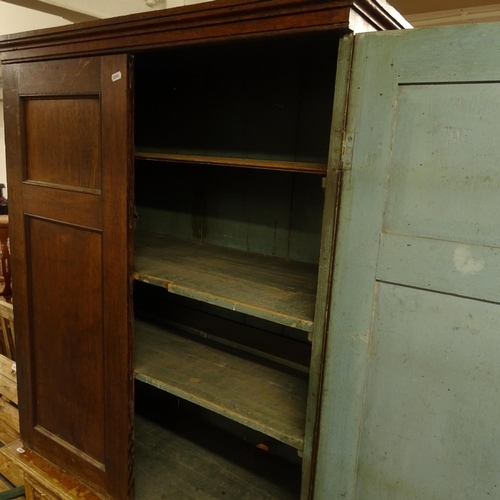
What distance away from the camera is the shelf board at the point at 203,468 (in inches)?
64.1

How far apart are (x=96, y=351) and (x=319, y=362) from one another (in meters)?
0.80

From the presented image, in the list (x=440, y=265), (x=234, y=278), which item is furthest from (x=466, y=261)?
(x=234, y=278)

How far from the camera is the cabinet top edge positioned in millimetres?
916

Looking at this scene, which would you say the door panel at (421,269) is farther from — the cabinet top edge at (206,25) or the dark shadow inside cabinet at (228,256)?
the dark shadow inside cabinet at (228,256)

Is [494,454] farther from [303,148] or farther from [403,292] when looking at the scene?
[303,148]

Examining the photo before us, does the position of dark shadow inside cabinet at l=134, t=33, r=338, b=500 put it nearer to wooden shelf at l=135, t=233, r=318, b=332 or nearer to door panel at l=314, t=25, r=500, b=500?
wooden shelf at l=135, t=233, r=318, b=332

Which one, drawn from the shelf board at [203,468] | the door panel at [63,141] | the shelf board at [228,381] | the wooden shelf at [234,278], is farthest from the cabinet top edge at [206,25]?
the shelf board at [203,468]

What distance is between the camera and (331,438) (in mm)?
1084

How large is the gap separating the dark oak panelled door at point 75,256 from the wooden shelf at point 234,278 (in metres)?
0.20

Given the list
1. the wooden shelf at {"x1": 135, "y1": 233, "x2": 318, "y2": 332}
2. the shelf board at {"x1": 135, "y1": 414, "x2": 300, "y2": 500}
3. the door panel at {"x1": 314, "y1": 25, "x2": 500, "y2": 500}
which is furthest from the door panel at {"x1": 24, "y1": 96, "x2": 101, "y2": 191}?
the shelf board at {"x1": 135, "y1": 414, "x2": 300, "y2": 500}

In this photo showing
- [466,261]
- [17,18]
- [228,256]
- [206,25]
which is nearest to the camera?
[466,261]

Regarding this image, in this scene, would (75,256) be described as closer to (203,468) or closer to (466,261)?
(203,468)

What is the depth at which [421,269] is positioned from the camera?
0.92m

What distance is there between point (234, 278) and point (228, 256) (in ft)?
0.91
